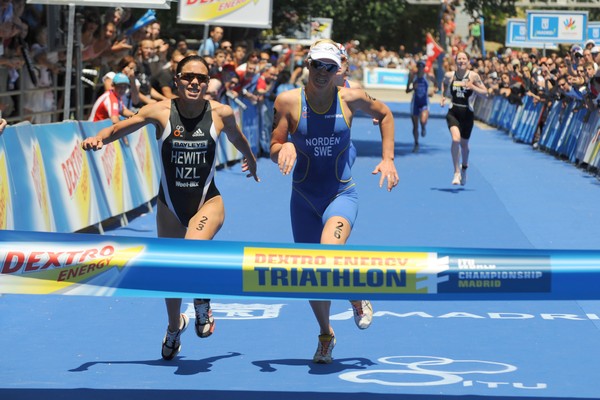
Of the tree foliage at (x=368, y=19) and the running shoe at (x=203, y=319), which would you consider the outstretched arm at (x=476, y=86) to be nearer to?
the running shoe at (x=203, y=319)

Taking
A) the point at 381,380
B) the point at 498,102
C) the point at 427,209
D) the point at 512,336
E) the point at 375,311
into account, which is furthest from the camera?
the point at 498,102

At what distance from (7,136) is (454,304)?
4.14m

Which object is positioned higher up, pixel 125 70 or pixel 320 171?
pixel 125 70

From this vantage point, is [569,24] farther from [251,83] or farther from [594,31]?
[251,83]

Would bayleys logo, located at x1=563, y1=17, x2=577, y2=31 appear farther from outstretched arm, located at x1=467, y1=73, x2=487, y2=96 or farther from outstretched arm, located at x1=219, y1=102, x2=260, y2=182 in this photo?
outstretched arm, located at x1=219, y1=102, x2=260, y2=182

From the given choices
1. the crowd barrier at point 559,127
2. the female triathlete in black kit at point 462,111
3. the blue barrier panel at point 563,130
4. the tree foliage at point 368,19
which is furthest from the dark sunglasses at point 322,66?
the tree foliage at point 368,19

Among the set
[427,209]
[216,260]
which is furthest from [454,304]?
[427,209]

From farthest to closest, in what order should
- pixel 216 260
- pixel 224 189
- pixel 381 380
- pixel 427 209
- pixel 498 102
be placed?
pixel 498 102, pixel 224 189, pixel 427 209, pixel 381 380, pixel 216 260

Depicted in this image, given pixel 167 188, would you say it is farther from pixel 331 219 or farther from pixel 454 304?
pixel 454 304

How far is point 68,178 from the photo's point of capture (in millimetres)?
13492

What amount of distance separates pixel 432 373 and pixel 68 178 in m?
6.27

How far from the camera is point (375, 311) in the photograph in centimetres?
1070

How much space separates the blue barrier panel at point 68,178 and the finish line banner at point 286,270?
19.7 feet

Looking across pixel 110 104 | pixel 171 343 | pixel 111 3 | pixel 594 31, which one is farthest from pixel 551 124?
pixel 171 343
